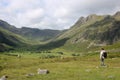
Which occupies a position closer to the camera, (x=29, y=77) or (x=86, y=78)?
(x=86, y=78)

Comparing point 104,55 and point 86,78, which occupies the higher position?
point 104,55

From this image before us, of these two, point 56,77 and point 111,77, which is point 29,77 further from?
point 111,77

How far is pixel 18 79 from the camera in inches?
1939

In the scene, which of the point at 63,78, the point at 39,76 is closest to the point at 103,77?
the point at 63,78

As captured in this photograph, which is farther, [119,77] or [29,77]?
[29,77]

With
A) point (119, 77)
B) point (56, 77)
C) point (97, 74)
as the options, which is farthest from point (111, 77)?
point (56, 77)

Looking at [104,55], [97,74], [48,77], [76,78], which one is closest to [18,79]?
[48,77]

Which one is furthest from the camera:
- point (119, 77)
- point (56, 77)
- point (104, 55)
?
point (104, 55)

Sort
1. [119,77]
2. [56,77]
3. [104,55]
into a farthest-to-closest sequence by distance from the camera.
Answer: [104,55] < [56,77] < [119,77]

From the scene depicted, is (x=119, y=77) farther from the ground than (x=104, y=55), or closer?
closer

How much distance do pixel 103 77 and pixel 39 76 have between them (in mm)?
11248

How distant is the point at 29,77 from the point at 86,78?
1036cm

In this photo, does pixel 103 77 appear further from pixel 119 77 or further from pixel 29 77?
pixel 29 77

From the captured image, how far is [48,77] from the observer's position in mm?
49031
